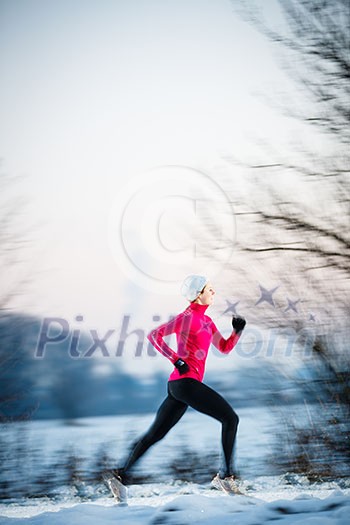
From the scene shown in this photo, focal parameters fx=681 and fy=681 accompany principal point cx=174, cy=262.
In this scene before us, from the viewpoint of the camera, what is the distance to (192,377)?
11.6 feet

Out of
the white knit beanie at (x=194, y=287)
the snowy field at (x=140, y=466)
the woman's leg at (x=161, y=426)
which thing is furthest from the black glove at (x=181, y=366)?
the snowy field at (x=140, y=466)

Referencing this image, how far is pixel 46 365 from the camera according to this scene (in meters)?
4.37

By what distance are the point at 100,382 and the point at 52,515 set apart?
3.40ft

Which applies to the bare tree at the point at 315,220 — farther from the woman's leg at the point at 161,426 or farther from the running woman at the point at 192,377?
the woman's leg at the point at 161,426

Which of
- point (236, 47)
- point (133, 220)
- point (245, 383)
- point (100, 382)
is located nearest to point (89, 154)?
point (133, 220)

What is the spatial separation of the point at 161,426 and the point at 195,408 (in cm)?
21

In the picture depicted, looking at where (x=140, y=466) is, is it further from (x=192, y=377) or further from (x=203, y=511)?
(x=192, y=377)

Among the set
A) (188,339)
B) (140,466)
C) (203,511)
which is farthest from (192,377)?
(140,466)

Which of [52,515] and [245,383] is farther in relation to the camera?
[245,383]

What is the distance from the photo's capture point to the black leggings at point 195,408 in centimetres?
349

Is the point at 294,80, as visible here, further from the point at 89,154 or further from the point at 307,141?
the point at 89,154

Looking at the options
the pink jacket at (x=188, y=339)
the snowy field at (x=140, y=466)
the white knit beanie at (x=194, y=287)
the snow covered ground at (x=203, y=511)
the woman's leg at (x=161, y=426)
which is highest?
the white knit beanie at (x=194, y=287)

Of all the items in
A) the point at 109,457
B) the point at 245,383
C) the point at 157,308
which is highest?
the point at 157,308

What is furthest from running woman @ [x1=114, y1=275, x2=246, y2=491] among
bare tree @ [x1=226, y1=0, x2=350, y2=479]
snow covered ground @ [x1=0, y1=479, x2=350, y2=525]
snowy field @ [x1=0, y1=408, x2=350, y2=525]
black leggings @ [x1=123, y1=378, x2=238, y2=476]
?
bare tree @ [x1=226, y1=0, x2=350, y2=479]
